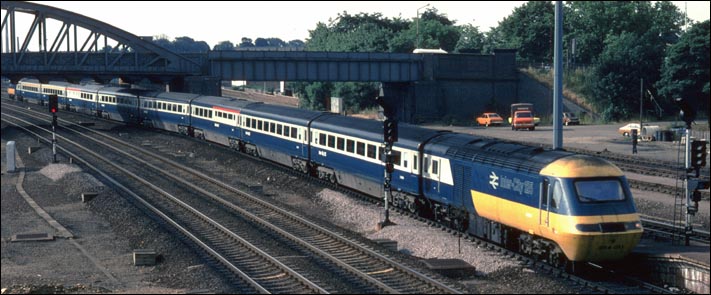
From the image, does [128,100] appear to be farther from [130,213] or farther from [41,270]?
[41,270]

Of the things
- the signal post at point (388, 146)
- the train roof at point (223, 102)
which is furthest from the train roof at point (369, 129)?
the train roof at point (223, 102)

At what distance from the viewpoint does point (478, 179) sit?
25.7 m

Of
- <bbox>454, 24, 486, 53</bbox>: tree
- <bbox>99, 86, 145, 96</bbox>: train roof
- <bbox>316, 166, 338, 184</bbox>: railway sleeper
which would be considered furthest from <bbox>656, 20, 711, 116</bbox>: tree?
<bbox>316, 166, 338, 184</bbox>: railway sleeper

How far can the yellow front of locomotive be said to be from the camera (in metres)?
21.2

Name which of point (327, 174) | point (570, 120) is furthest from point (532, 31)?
point (327, 174)

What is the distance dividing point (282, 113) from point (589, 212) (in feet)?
86.7

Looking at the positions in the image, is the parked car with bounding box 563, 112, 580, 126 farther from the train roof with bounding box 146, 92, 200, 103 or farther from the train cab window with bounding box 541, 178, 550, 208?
the train cab window with bounding box 541, 178, 550, 208

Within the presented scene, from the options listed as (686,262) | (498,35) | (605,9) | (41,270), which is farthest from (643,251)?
(498,35)

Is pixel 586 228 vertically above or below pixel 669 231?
above

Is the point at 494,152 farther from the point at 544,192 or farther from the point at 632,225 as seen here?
the point at 632,225

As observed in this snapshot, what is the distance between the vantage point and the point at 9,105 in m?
103

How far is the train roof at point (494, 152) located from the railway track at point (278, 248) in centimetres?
407

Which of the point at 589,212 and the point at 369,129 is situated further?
the point at 369,129

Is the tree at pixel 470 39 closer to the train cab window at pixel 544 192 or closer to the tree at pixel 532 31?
the tree at pixel 532 31
